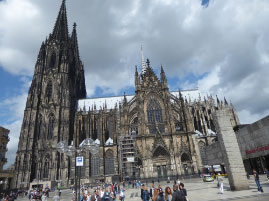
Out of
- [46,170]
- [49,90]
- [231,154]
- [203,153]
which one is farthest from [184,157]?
[49,90]

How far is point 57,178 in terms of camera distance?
36.1 metres

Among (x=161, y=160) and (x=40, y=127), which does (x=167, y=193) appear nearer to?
(x=161, y=160)

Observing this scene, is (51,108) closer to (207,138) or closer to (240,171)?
(207,138)

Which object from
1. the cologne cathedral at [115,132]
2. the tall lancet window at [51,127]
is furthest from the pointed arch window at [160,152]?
the tall lancet window at [51,127]

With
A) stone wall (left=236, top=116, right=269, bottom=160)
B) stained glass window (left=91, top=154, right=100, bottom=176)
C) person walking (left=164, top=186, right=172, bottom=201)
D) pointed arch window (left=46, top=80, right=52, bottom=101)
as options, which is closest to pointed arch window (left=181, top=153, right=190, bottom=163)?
stone wall (left=236, top=116, right=269, bottom=160)

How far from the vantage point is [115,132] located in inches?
1515

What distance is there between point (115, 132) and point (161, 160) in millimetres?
11176

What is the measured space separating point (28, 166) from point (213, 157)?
36127 mm

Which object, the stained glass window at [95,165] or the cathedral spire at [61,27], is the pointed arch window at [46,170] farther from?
the cathedral spire at [61,27]

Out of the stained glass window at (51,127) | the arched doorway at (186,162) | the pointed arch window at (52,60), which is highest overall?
the pointed arch window at (52,60)

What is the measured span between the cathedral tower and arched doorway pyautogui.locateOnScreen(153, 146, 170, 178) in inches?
714

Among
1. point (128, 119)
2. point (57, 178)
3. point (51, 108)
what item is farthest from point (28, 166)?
point (128, 119)

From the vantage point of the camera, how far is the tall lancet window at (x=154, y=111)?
123ft

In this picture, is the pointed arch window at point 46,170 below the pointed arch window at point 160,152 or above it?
below
